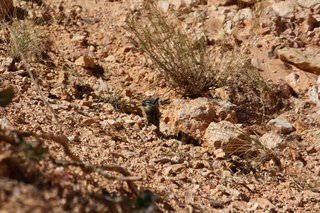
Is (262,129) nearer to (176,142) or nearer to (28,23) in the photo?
(176,142)

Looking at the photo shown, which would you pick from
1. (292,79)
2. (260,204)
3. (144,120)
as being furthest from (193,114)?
(292,79)

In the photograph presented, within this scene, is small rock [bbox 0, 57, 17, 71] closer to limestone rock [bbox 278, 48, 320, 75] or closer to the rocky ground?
the rocky ground

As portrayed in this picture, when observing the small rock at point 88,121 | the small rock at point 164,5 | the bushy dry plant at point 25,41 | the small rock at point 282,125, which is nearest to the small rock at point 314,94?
the small rock at point 282,125

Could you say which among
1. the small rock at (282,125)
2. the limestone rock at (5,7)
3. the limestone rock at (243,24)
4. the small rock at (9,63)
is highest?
the limestone rock at (5,7)

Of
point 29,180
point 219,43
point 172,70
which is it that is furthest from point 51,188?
point 219,43

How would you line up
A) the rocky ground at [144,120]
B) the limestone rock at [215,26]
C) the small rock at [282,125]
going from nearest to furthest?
1. the rocky ground at [144,120]
2. the small rock at [282,125]
3. the limestone rock at [215,26]

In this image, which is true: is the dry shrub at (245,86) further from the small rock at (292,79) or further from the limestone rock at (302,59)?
the limestone rock at (302,59)

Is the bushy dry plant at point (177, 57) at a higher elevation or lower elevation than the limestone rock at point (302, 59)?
higher
